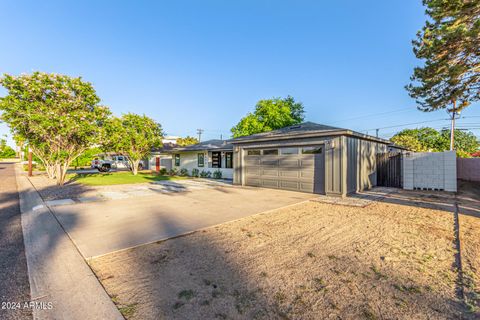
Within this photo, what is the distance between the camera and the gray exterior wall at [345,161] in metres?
8.50

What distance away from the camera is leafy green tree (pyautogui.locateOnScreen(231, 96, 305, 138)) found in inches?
1028

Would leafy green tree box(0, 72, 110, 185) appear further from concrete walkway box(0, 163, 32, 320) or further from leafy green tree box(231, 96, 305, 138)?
leafy green tree box(231, 96, 305, 138)

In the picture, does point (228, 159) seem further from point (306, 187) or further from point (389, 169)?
point (389, 169)

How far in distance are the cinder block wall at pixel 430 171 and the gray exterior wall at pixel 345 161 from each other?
1528mm

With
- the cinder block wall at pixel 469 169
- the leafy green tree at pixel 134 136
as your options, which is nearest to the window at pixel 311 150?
the cinder block wall at pixel 469 169

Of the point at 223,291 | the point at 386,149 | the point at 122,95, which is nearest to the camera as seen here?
the point at 223,291

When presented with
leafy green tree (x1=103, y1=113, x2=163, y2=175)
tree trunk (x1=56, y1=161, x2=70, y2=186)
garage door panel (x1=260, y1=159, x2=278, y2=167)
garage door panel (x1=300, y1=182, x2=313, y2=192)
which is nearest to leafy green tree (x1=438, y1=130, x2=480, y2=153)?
garage door panel (x1=300, y1=182, x2=313, y2=192)

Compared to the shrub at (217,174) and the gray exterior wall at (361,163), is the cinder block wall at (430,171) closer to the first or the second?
the gray exterior wall at (361,163)

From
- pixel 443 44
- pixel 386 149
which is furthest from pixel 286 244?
pixel 386 149

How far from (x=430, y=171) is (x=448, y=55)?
20.7 ft

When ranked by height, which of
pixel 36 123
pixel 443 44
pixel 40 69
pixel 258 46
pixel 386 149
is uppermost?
pixel 258 46

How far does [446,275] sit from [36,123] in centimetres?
1623

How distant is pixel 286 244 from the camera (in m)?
3.81

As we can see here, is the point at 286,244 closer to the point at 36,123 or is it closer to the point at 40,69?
the point at 36,123
